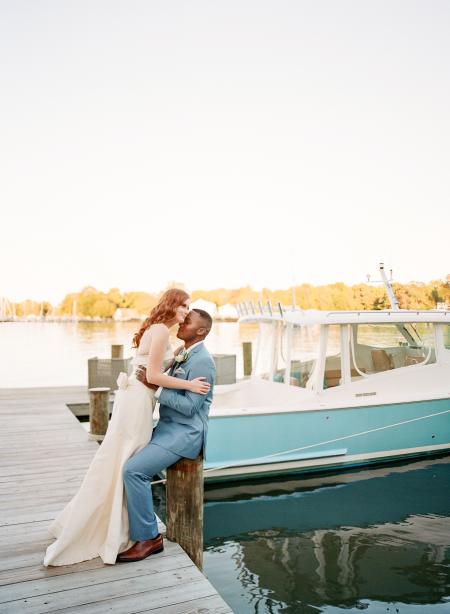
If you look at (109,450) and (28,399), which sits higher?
(109,450)

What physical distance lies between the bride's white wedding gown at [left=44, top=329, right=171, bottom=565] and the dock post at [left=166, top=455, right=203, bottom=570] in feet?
1.27

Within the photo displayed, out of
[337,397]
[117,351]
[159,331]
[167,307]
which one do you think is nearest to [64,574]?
[159,331]

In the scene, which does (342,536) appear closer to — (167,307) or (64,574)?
(64,574)

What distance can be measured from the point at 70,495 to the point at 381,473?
16.7 feet

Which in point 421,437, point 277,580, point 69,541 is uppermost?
point 69,541

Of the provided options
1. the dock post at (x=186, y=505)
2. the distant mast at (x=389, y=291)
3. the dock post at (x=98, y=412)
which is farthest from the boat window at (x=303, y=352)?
the dock post at (x=186, y=505)

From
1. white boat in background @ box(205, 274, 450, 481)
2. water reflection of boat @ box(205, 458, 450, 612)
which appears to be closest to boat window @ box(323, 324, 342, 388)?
white boat in background @ box(205, 274, 450, 481)

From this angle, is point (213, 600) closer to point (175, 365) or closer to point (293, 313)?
point (175, 365)

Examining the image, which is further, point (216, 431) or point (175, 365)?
point (216, 431)

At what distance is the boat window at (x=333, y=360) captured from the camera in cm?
850

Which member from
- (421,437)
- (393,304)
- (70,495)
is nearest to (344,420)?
(421,437)

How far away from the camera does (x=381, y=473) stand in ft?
28.3

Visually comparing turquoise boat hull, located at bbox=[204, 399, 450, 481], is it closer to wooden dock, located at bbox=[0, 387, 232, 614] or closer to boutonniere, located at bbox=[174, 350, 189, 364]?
wooden dock, located at bbox=[0, 387, 232, 614]

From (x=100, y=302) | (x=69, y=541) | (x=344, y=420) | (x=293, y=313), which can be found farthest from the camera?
(x=100, y=302)
